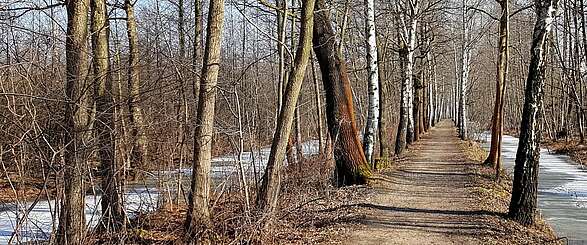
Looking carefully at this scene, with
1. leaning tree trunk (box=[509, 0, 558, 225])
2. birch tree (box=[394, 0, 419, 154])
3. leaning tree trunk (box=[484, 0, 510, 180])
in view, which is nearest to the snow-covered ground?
leaning tree trunk (box=[509, 0, 558, 225])

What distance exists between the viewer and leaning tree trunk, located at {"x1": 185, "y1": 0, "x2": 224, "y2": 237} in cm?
810

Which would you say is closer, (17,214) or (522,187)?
(17,214)

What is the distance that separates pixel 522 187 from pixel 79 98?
698 cm

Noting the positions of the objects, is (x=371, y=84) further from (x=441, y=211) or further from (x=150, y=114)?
(x=150, y=114)

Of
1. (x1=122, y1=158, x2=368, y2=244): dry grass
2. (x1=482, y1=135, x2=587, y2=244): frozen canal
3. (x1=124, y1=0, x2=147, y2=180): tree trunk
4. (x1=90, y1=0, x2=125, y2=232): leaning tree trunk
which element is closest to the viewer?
(x1=90, y1=0, x2=125, y2=232): leaning tree trunk

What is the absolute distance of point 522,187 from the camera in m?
9.39

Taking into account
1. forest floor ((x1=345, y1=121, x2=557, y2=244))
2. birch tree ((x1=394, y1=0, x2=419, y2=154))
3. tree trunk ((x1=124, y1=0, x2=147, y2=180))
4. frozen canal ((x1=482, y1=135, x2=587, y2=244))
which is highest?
birch tree ((x1=394, y1=0, x2=419, y2=154))

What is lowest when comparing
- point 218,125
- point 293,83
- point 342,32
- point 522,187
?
point 522,187

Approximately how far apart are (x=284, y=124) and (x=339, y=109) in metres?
4.13

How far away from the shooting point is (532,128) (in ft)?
30.8

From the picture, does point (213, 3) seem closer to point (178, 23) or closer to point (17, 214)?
point (17, 214)

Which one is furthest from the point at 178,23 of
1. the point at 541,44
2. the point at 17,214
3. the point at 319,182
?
the point at 17,214

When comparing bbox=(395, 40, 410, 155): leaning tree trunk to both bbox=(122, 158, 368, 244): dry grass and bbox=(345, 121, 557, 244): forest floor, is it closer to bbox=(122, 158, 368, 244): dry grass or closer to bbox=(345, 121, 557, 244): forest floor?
bbox=(345, 121, 557, 244): forest floor

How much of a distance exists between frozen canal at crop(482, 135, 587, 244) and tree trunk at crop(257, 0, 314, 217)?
4.91 m
